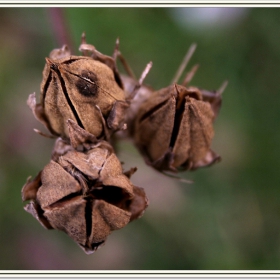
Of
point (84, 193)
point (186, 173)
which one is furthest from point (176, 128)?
point (186, 173)

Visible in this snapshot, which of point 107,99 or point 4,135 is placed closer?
point 107,99

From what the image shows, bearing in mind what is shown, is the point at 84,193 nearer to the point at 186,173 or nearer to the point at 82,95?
the point at 82,95

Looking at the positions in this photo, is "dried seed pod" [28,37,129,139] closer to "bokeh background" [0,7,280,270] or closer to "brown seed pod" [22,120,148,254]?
"brown seed pod" [22,120,148,254]

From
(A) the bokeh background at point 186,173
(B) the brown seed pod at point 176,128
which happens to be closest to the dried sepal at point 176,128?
(B) the brown seed pod at point 176,128

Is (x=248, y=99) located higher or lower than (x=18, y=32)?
higher

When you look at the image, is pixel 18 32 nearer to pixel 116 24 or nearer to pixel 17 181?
pixel 116 24

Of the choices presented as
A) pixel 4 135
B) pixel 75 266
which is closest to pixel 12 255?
pixel 75 266

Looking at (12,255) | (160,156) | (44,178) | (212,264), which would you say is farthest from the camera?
(12,255)

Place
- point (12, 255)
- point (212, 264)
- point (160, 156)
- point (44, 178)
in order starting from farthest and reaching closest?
point (12, 255)
point (212, 264)
point (160, 156)
point (44, 178)
